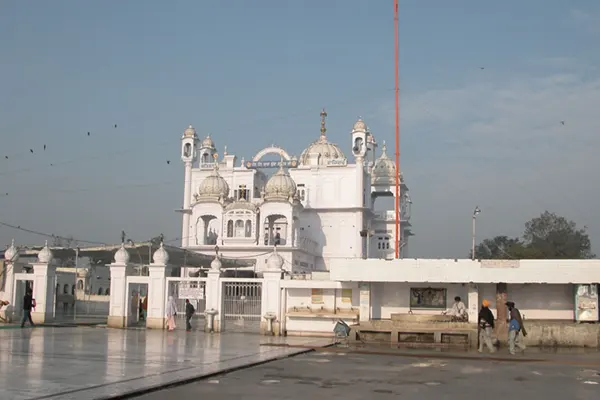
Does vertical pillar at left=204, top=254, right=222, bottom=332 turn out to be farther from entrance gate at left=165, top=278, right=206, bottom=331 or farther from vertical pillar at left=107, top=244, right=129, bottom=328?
vertical pillar at left=107, top=244, right=129, bottom=328

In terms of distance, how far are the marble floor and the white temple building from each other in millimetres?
30381

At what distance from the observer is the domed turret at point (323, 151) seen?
69.9 meters

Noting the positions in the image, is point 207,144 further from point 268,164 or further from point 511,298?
point 511,298

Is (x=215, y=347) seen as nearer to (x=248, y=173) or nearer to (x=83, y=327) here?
(x=83, y=327)

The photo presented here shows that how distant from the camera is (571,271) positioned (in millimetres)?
23438

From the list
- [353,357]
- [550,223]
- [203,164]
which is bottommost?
[353,357]

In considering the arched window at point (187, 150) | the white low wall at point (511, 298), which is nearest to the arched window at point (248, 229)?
the arched window at point (187, 150)

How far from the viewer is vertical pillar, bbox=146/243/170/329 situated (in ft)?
91.5

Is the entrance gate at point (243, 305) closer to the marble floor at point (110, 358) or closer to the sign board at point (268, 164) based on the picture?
the marble floor at point (110, 358)

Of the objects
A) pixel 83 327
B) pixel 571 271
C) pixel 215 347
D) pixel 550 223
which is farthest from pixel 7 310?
pixel 550 223

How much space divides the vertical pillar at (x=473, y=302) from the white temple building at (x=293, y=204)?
30714mm

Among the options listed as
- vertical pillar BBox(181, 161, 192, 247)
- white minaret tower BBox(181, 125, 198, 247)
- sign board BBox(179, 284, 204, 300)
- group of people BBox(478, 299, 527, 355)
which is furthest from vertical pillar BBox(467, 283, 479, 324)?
white minaret tower BBox(181, 125, 198, 247)

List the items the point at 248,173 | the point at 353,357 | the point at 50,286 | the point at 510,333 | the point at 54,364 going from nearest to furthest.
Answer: the point at 54,364 < the point at 353,357 < the point at 510,333 < the point at 50,286 < the point at 248,173

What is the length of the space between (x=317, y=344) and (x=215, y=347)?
328cm
